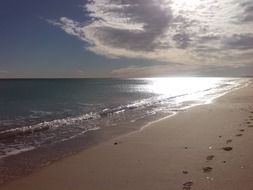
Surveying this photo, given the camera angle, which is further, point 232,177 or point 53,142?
point 53,142

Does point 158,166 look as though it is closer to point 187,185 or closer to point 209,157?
point 209,157

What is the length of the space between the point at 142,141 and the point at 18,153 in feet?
15.8

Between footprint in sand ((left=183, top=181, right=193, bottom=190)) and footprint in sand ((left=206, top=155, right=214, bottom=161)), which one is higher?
footprint in sand ((left=183, top=181, right=193, bottom=190))

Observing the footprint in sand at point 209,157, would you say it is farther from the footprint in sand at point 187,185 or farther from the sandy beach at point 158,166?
the footprint in sand at point 187,185

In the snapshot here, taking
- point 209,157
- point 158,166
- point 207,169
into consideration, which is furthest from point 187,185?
point 209,157

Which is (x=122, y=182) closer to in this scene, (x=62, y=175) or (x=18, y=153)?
(x=62, y=175)

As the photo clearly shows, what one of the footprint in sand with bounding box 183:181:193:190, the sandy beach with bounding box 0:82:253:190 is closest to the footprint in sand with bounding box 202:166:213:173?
the sandy beach with bounding box 0:82:253:190

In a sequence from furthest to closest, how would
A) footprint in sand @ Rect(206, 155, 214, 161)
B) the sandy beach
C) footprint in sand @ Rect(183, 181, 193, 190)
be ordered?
footprint in sand @ Rect(206, 155, 214, 161), the sandy beach, footprint in sand @ Rect(183, 181, 193, 190)

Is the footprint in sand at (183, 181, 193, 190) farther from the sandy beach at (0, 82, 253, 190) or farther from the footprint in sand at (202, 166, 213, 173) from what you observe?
the footprint in sand at (202, 166, 213, 173)

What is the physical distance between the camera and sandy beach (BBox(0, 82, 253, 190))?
24.3ft

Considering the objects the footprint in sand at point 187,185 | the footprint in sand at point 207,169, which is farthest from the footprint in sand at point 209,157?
the footprint in sand at point 187,185

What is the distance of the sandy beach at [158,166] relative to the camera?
7.41 m

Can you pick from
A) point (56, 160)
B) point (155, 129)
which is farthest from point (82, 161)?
point (155, 129)

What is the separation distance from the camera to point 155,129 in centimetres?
1650
